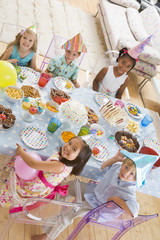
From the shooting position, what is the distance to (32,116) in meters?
1.93

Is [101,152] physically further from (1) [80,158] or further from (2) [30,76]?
(2) [30,76]

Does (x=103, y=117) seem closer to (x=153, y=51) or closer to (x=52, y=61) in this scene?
(x=52, y=61)

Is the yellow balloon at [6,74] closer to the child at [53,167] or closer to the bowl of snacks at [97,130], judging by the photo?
the child at [53,167]

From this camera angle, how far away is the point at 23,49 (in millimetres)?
2574

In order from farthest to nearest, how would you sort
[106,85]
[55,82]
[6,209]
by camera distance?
[106,85]
[55,82]
[6,209]

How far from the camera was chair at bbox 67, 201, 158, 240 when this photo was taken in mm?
1523

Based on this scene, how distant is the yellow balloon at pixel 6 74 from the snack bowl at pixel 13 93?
42mm

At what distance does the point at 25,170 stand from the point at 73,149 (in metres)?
0.37

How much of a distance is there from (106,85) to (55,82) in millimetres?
728

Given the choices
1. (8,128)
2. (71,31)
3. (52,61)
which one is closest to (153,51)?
(71,31)

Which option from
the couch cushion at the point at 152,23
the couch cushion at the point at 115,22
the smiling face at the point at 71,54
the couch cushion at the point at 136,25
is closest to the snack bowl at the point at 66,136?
the smiling face at the point at 71,54

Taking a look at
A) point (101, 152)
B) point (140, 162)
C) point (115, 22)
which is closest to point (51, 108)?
point (101, 152)

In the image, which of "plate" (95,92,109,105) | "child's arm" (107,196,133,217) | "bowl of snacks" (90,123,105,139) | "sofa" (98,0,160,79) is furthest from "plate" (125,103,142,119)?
"sofa" (98,0,160,79)

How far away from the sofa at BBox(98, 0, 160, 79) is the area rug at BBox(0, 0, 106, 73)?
0.29 meters
